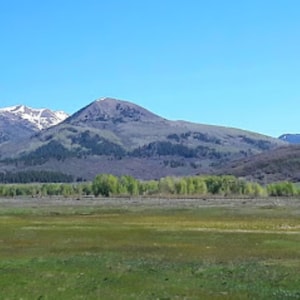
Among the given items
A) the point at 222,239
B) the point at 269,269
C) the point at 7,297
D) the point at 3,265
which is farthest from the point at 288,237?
the point at 7,297

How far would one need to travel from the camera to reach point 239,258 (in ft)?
146

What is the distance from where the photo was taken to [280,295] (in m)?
29.0

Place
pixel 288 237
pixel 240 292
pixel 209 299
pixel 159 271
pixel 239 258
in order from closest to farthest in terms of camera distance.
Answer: pixel 209 299 → pixel 240 292 → pixel 159 271 → pixel 239 258 → pixel 288 237

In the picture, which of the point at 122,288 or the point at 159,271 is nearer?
the point at 122,288

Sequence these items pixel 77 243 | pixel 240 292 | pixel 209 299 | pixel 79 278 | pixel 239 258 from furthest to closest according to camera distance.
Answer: pixel 77 243 → pixel 239 258 → pixel 79 278 → pixel 240 292 → pixel 209 299

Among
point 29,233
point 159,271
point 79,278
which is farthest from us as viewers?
point 29,233

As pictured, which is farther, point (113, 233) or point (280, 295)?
point (113, 233)

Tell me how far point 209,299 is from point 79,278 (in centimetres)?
908

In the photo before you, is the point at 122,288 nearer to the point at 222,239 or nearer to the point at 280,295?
the point at 280,295

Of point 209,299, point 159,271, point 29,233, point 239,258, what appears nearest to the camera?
point 209,299

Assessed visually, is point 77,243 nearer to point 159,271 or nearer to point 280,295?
point 159,271

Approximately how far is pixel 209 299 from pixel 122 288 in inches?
202

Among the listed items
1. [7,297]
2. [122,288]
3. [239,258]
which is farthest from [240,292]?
[239,258]

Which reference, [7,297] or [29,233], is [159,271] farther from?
[29,233]
